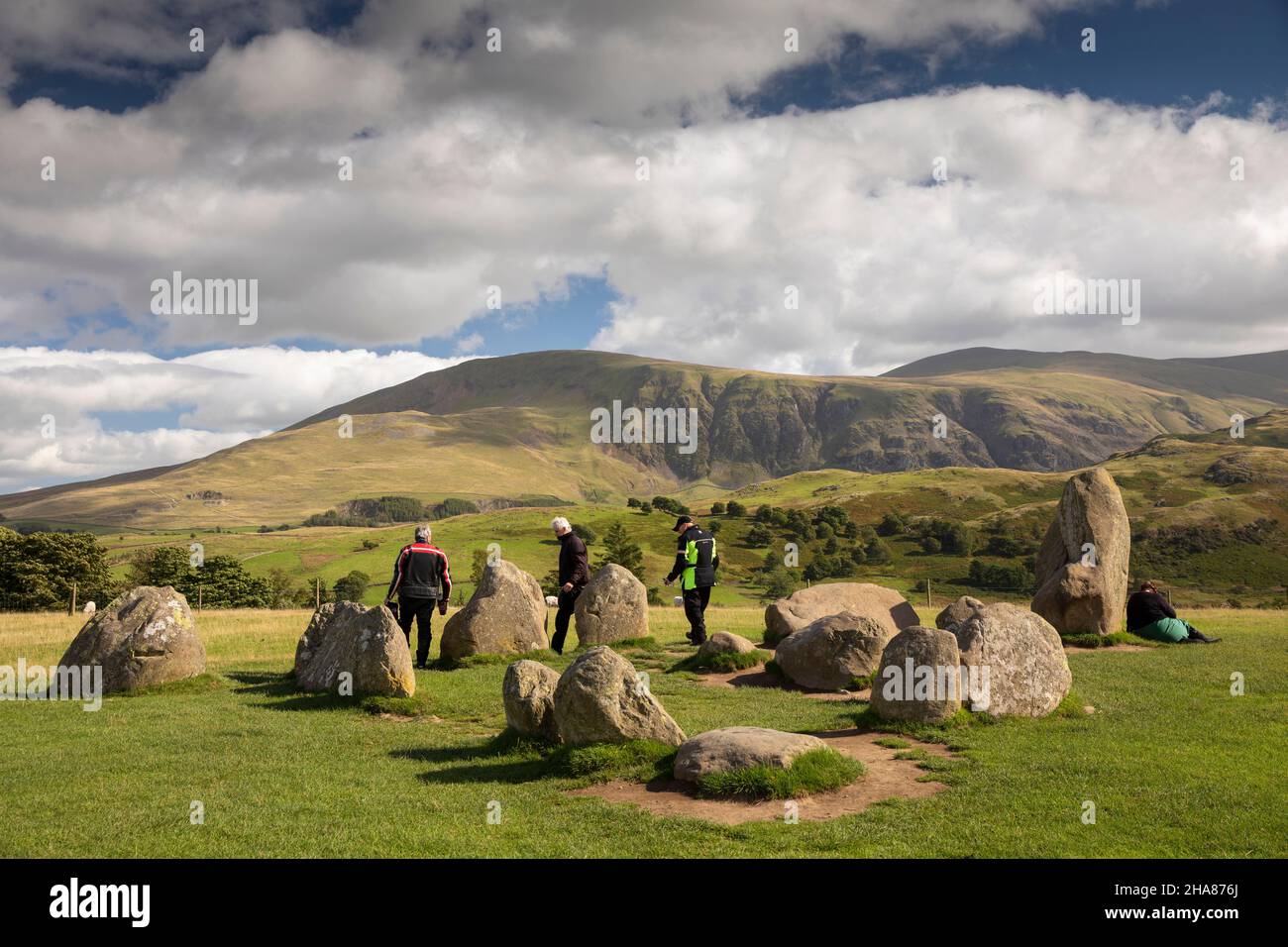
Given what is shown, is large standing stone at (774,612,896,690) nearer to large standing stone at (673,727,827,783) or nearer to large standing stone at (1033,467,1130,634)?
large standing stone at (673,727,827,783)

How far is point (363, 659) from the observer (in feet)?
63.1

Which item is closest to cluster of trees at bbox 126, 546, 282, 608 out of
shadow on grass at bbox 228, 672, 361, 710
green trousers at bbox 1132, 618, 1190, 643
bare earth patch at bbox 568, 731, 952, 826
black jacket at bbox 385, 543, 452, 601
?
shadow on grass at bbox 228, 672, 361, 710

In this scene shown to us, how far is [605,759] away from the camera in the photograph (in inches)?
516

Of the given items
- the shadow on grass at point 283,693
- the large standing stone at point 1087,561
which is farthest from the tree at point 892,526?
the shadow on grass at point 283,693

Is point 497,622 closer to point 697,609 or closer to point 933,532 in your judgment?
point 697,609

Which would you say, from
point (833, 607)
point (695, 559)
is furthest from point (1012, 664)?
point (833, 607)

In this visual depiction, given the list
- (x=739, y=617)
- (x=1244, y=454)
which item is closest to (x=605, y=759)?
(x=739, y=617)

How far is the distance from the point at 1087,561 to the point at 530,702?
22.4 metres

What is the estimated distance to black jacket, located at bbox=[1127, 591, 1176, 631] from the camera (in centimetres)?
2858

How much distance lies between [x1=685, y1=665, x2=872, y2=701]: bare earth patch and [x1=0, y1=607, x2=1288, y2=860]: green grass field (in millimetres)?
848

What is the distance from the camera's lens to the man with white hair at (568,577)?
25250 millimetres

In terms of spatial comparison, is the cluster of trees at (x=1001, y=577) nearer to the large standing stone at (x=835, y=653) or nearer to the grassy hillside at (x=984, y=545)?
the grassy hillside at (x=984, y=545)
